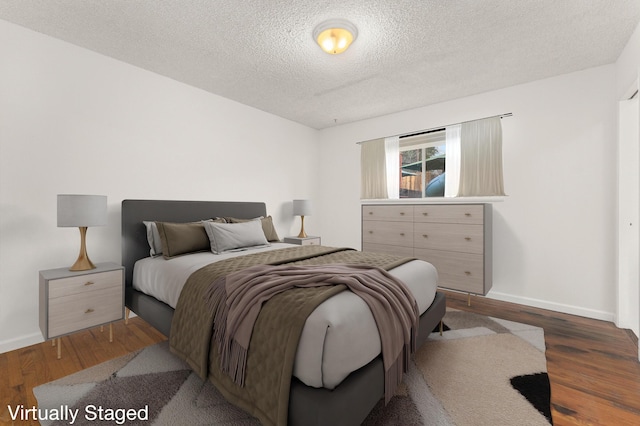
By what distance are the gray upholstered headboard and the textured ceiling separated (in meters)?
1.41

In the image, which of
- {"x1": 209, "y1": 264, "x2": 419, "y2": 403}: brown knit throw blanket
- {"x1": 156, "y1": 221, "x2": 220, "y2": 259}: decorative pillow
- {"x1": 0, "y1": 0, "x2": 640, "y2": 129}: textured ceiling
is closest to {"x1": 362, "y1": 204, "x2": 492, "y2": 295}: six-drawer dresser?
{"x1": 0, "y1": 0, "x2": 640, "y2": 129}: textured ceiling

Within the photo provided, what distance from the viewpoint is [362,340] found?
1343 mm

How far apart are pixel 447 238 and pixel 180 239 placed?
286 cm

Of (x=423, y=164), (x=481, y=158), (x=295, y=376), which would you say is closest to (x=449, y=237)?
(x=481, y=158)

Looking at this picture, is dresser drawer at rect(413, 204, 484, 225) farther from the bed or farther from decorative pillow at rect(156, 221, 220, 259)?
decorative pillow at rect(156, 221, 220, 259)

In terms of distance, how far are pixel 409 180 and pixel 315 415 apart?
373 cm

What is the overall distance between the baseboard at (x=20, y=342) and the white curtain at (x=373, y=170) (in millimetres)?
4021

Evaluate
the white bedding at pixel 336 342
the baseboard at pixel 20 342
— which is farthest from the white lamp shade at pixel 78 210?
the white bedding at pixel 336 342

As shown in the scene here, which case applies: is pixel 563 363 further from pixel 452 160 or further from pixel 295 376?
pixel 452 160

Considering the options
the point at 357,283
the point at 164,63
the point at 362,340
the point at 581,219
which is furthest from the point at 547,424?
the point at 164,63

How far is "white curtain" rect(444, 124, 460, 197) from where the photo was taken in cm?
378

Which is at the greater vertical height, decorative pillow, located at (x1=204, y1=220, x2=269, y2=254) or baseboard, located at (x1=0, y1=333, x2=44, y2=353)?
decorative pillow, located at (x1=204, y1=220, x2=269, y2=254)

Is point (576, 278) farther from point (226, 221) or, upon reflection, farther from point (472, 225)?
point (226, 221)

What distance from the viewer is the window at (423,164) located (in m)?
4.05
